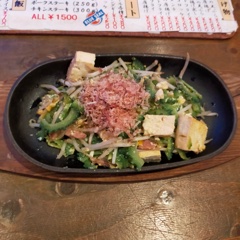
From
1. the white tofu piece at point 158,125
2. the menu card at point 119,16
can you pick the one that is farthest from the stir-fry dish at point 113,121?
the menu card at point 119,16

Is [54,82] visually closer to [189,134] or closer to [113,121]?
[113,121]

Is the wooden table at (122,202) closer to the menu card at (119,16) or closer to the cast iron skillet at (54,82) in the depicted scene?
the cast iron skillet at (54,82)

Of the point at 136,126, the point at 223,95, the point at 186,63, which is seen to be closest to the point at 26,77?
the point at 136,126

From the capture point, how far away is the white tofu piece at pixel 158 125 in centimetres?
130

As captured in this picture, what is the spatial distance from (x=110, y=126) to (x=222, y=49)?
0.83 m

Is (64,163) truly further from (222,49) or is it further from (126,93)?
(222,49)

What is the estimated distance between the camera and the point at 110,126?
1.27 meters

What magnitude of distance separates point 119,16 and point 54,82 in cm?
51

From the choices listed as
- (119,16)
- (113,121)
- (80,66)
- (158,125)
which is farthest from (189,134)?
Answer: (119,16)

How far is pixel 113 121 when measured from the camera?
1.27m

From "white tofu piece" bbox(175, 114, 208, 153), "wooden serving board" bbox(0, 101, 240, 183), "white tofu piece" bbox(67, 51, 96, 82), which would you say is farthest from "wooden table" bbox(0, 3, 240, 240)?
"white tofu piece" bbox(67, 51, 96, 82)

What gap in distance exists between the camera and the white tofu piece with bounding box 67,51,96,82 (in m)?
1.38

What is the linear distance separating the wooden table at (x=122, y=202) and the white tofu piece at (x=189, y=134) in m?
0.11

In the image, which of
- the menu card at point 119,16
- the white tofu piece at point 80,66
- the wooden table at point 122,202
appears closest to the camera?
the wooden table at point 122,202
